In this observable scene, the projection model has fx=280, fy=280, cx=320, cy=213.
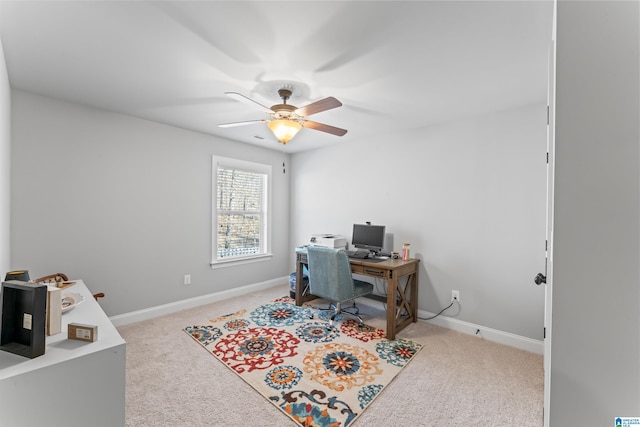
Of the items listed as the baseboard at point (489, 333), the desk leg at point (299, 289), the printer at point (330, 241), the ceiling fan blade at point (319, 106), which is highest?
the ceiling fan blade at point (319, 106)

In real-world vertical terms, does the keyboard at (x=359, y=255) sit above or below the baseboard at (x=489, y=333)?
above

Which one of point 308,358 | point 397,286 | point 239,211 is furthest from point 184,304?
point 397,286

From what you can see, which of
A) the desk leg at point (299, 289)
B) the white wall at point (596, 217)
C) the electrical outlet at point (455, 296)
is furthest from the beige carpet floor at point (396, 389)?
the desk leg at point (299, 289)

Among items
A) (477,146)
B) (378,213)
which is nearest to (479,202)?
(477,146)

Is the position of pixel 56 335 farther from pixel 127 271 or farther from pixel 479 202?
pixel 479 202

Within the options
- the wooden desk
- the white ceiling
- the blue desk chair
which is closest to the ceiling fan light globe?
the white ceiling

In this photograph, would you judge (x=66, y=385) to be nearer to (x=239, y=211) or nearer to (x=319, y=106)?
(x=319, y=106)

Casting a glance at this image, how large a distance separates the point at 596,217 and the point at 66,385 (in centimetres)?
195

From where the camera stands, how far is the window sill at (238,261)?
12.6ft

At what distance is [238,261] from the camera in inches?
162

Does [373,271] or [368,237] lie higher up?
[368,237]

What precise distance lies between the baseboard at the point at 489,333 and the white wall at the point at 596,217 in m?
2.25

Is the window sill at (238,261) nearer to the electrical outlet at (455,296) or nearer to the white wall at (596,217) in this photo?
the electrical outlet at (455,296)

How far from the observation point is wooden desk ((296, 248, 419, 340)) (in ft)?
9.19
